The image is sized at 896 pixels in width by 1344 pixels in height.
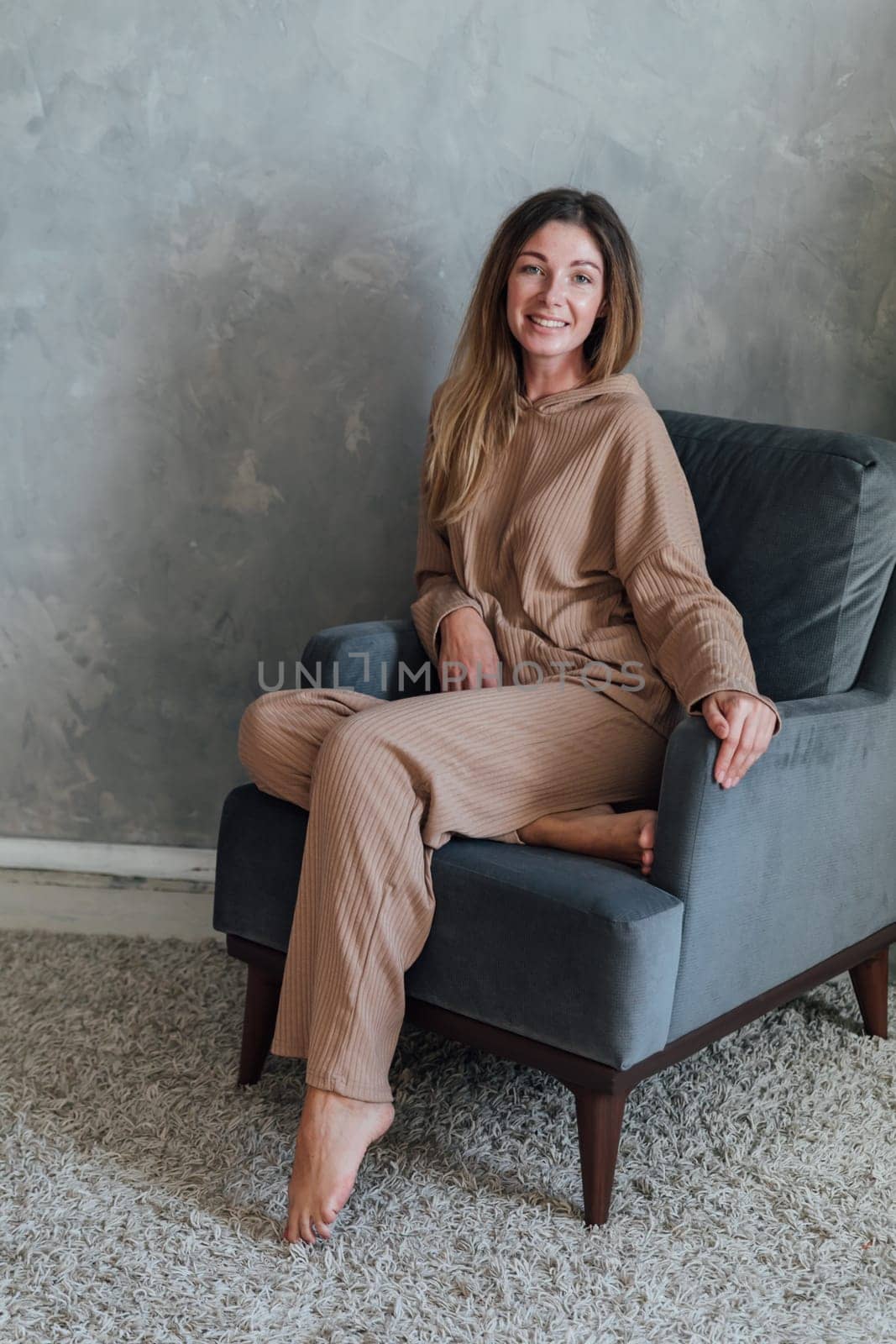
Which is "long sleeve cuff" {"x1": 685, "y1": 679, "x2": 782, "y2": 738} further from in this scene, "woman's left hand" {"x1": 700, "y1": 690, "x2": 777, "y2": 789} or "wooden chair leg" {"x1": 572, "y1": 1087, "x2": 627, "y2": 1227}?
"wooden chair leg" {"x1": 572, "y1": 1087, "x2": 627, "y2": 1227}

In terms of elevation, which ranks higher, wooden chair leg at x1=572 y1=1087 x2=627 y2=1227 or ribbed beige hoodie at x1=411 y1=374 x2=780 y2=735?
ribbed beige hoodie at x1=411 y1=374 x2=780 y2=735

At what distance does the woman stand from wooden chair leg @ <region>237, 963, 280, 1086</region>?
7.9 inches

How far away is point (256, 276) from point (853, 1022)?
Result: 1.67 metres

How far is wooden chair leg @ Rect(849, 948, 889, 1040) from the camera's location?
2.05 metres

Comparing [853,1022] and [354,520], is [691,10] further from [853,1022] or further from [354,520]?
[853,1022]

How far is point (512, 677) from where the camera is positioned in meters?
1.95

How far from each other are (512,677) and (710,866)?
0.50 m

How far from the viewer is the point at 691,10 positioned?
7.14 feet

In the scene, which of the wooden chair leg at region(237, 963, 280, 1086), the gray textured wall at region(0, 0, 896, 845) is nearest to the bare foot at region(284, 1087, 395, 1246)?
the wooden chair leg at region(237, 963, 280, 1086)

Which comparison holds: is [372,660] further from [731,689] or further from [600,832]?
[731,689]

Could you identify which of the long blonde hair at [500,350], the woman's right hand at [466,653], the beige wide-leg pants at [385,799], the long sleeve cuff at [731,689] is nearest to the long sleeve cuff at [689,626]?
the long sleeve cuff at [731,689]

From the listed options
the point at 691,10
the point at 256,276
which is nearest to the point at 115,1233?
the point at 256,276

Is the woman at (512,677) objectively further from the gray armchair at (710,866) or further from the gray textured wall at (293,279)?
the gray textured wall at (293,279)

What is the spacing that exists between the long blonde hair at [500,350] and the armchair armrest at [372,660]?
208mm
